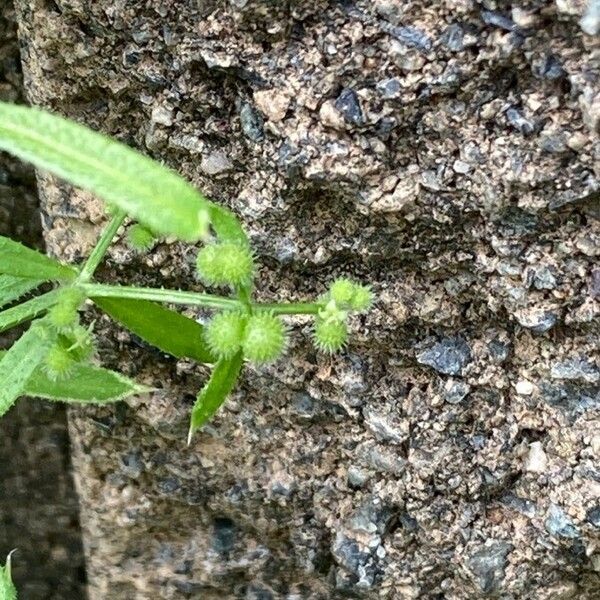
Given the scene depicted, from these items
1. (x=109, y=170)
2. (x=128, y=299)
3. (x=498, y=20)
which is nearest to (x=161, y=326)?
(x=128, y=299)

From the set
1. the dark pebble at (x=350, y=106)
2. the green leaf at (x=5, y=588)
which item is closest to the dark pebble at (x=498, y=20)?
the dark pebble at (x=350, y=106)

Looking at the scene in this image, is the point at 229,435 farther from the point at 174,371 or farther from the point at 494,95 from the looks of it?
the point at 494,95

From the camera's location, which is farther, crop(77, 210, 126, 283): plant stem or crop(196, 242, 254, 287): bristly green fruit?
crop(77, 210, 126, 283): plant stem

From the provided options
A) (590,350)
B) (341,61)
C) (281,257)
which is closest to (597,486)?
(590,350)

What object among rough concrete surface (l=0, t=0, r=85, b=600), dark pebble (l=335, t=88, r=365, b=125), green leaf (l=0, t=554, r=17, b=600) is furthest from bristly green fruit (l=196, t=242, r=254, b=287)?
rough concrete surface (l=0, t=0, r=85, b=600)

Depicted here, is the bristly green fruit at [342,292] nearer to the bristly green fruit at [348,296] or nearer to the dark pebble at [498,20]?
the bristly green fruit at [348,296]

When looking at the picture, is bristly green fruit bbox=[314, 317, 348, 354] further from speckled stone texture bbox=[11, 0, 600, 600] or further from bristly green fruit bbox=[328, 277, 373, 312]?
speckled stone texture bbox=[11, 0, 600, 600]
